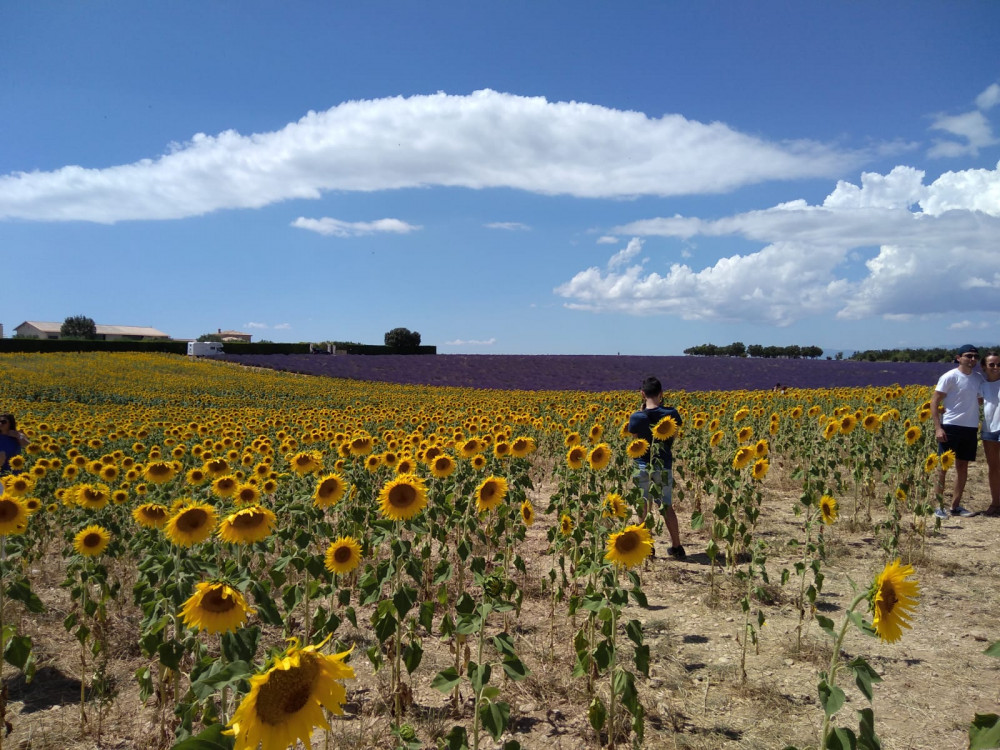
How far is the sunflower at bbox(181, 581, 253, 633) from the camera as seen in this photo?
2.54 m

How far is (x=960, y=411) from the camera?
795 centimetres

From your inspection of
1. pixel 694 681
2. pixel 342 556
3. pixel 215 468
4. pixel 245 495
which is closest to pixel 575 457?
pixel 694 681

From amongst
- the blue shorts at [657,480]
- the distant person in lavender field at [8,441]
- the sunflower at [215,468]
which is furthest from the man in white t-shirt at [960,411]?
the distant person in lavender field at [8,441]

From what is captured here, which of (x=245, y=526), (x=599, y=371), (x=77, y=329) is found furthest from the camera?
(x=77, y=329)

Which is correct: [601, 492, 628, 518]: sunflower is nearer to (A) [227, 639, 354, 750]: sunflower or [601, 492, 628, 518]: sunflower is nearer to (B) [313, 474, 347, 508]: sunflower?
(B) [313, 474, 347, 508]: sunflower

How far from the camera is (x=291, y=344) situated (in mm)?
57906

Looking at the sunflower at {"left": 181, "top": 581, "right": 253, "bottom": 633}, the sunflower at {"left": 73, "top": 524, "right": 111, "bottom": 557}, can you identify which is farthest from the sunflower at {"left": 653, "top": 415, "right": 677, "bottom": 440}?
the sunflower at {"left": 73, "top": 524, "right": 111, "bottom": 557}

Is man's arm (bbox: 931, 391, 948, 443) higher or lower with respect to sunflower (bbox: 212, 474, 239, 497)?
higher

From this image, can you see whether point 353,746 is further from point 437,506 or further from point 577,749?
point 437,506

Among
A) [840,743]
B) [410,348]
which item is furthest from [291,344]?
[840,743]

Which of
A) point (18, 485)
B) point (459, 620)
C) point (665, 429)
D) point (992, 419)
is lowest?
point (459, 620)

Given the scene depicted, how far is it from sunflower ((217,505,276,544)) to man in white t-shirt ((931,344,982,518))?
7816 millimetres

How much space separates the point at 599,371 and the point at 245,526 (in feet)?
100

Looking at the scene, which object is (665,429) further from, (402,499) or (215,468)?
(215,468)
